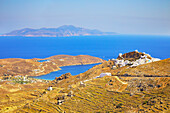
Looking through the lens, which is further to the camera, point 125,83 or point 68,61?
point 68,61

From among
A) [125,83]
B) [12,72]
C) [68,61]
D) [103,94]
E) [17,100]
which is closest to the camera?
[103,94]

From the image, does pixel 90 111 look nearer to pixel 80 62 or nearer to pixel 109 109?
pixel 109 109

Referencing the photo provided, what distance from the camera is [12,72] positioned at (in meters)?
138

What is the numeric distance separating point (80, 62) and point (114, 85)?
130984 millimetres

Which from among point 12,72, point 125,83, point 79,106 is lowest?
point 12,72

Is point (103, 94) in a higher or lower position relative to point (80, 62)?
higher

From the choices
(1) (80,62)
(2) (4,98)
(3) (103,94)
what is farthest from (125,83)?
(1) (80,62)

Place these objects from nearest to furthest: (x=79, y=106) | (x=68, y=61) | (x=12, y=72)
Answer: (x=79, y=106)
(x=12, y=72)
(x=68, y=61)

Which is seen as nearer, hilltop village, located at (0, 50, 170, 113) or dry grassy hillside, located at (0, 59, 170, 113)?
dry grassy hillside, located at (0, 59, 170, 113)

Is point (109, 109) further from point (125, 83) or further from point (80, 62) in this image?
point (80, 62)

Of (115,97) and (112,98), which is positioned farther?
(115,97)

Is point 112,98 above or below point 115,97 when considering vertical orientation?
below

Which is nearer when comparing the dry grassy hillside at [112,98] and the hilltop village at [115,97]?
the dry grassy hillside at [112,98]

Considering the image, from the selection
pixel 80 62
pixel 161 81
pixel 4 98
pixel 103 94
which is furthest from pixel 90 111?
pixel 80 62
